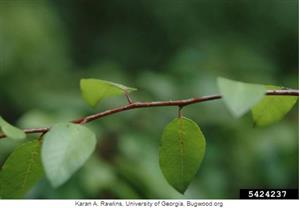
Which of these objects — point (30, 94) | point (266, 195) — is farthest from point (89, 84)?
point (30, 94)

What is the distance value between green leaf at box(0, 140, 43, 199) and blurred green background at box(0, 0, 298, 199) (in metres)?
0.61

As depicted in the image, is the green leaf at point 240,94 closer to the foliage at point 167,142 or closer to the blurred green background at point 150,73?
the foliage at point 167,142

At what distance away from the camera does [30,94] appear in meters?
2.50

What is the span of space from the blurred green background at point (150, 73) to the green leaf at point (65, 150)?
684 mm

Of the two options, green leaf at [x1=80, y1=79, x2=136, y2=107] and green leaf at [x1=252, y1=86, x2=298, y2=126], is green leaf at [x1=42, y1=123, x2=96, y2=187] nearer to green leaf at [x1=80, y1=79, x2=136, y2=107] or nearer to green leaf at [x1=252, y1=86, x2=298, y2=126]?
green leaf at [x1=80, y1=79, x2=136, y2=107]

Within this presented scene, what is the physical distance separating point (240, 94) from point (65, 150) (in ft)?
0.49

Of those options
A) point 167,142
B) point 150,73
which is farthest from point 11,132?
point 150,73

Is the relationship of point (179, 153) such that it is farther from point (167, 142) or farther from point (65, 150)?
point (65, 150)

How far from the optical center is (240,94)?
0.60 meters

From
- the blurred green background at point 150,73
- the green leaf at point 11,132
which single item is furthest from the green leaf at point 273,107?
the blurred green background at point 150,73

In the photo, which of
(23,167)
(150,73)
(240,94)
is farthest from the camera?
(150,73)

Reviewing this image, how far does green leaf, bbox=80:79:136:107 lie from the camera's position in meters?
0.74

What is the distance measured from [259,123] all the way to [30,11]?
208cm

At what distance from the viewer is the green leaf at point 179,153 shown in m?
0.71
